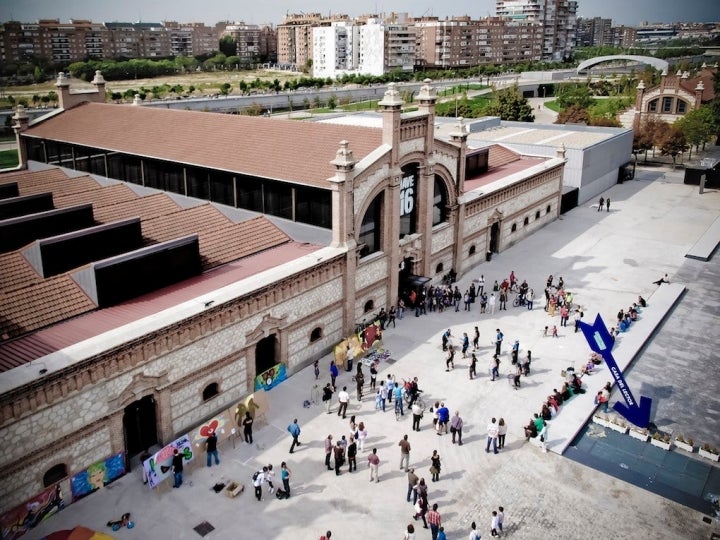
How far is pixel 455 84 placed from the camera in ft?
554

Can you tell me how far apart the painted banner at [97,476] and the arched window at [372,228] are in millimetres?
15834

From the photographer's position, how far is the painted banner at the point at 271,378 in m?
27.4

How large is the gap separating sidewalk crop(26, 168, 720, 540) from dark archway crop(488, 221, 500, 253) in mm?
7924

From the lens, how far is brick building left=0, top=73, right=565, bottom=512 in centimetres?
2081

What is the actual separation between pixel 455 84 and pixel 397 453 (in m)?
158

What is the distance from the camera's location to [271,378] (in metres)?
28.0

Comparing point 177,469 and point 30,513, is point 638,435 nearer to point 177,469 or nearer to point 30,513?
point 177,469

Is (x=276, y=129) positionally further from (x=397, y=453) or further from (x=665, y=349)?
(x=665, y=349)

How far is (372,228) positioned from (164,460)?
16759 mm

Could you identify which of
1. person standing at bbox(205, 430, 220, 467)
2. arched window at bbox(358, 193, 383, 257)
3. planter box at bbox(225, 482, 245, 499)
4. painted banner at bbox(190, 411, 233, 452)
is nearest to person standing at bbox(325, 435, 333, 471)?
planter box at bbox(225, 482, 245, 499)

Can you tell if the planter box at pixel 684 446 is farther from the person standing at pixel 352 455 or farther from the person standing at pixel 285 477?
the person standing at pixel 285 477

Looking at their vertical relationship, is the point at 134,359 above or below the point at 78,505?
above

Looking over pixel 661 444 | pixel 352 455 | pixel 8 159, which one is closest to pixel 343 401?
pixel 352 455

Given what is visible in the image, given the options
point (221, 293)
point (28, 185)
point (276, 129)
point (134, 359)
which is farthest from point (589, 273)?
point (28, 185)
